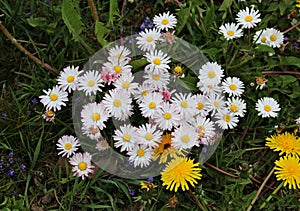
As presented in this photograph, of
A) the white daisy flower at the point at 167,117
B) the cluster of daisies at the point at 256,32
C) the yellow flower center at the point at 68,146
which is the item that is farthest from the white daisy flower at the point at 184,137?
the cluster of daisies at the point at 256,32

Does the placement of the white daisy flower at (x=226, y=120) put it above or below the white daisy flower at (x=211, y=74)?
below

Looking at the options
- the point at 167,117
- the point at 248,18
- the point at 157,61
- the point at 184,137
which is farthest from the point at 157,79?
the point at 248,18

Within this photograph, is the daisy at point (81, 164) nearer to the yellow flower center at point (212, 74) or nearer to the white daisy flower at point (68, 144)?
the white daisy flower at point (68, 144)

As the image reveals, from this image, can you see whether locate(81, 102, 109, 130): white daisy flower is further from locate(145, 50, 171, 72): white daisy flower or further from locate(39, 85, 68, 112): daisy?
locate(145, 50, 171, 72): white daisy flower

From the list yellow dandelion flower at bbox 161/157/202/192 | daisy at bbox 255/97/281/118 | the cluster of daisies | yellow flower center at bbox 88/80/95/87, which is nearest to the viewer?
yellow dandelion flower at bbox 161/157/202/192

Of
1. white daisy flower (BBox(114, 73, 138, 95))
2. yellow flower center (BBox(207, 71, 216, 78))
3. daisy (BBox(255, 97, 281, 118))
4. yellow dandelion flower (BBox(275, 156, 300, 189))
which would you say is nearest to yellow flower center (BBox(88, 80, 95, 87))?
white daisy flower (BBox(114, 73, 138, 95))

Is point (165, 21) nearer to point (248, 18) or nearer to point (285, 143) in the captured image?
point (248, 18)

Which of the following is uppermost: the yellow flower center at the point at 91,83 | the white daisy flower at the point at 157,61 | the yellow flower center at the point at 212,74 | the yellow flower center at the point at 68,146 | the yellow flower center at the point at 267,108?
the yellow flower center at the point at 212,74
